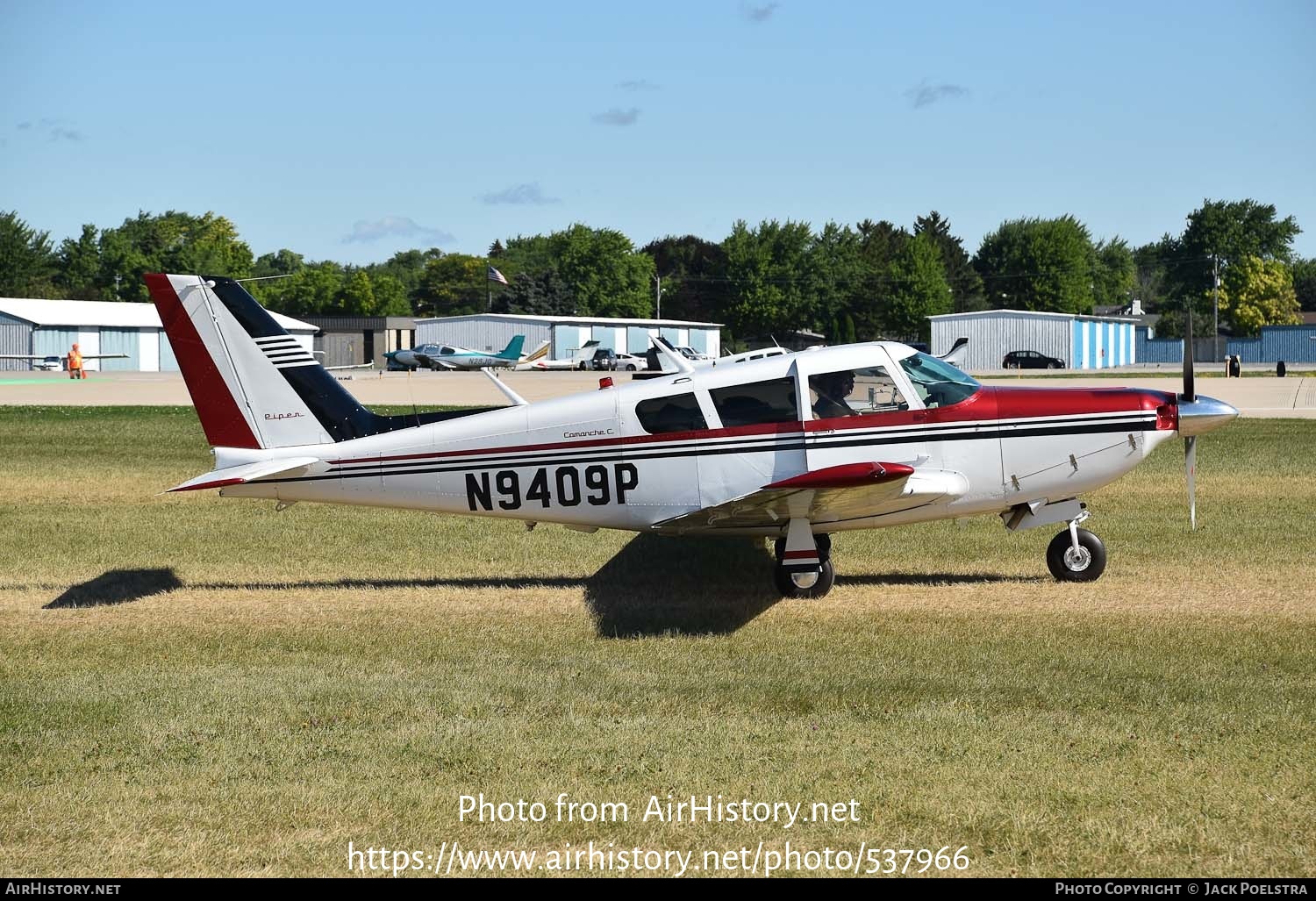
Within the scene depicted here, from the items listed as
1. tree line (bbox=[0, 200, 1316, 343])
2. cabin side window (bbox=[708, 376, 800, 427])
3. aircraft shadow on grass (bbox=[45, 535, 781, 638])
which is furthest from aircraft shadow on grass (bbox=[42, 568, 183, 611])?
tree line (bbox=[0, 200, 1316, 343])

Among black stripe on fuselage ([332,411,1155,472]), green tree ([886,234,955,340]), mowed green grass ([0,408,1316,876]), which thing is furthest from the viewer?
green tree ([886,234,955,340])

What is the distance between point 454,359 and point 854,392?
212ft

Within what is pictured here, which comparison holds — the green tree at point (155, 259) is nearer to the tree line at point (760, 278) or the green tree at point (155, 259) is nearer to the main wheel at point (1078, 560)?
the tree line at point (760, 278)

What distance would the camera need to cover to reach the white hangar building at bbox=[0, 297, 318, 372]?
75.0 metres

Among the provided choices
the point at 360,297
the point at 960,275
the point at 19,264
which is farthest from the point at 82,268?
the point at 960,275

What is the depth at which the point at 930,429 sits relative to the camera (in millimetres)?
10477

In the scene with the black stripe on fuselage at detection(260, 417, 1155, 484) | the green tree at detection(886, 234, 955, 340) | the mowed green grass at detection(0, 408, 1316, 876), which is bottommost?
the mowed green grass at detection(0, 408, 1316, 876)

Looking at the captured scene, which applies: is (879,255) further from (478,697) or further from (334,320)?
(478,697)

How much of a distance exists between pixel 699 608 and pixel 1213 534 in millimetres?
6441

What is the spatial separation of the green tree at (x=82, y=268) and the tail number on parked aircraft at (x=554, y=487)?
12107 centimetres

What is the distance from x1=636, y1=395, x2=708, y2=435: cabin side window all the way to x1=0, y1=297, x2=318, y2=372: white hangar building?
219ft

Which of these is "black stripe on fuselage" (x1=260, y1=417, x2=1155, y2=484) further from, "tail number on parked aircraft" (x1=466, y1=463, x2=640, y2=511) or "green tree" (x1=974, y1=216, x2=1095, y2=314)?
"green tree" (x1=974, y1=216, x2=1095, y2=314)

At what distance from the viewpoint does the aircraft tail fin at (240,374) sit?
10.9 metres

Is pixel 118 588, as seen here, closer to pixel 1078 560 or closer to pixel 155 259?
pixel 1078 560
